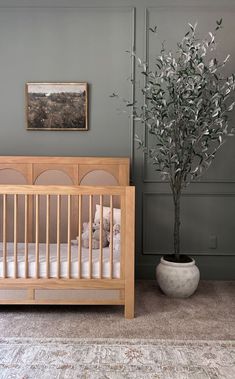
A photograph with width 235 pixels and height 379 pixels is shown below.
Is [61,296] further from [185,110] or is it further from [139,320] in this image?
→ [185,110]

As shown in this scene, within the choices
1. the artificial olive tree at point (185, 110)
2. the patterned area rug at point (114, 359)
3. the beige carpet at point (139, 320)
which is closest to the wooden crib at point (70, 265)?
the beige carpet at point (139, 320)

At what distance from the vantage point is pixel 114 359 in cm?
200

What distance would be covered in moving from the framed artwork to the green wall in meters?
0.07

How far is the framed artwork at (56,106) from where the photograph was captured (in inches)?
134

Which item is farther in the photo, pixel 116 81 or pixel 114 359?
pixel 116 81

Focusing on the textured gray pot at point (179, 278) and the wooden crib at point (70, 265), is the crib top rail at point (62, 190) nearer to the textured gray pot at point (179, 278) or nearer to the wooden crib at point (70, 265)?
the wooden crib at point (70, 265)

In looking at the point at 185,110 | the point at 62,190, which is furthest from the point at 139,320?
the point at 185,110

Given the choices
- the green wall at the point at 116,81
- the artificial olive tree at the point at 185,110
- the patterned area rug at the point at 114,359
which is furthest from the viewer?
the green wall at the point at 116,81

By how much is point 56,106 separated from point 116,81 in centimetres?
61

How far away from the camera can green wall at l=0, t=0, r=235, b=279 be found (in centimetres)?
337

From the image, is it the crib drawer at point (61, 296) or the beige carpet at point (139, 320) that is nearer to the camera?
the beige carpet at point (139, 320)

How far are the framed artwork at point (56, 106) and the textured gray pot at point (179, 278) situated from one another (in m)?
1.50

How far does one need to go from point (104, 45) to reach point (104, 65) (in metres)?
0.18

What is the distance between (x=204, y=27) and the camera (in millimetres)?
3365
